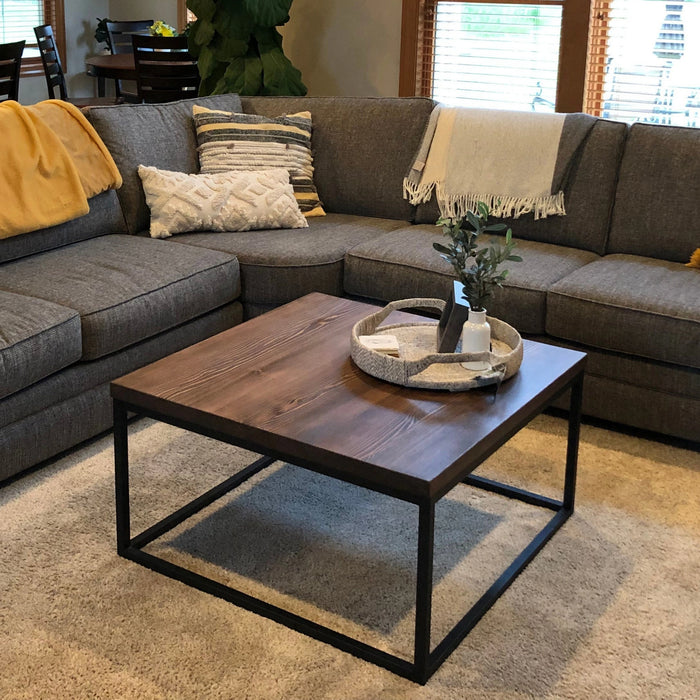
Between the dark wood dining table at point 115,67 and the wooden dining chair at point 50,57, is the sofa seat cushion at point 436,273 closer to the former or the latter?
the dark wood dining table at point 115,67

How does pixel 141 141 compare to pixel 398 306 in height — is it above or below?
above

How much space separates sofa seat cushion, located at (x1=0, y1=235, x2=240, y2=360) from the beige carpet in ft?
1.19

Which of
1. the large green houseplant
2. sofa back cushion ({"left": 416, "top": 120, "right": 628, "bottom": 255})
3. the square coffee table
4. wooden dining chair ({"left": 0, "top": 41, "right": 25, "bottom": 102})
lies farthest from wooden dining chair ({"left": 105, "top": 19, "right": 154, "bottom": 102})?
the square coffee table

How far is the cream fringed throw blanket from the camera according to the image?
3.45 meters

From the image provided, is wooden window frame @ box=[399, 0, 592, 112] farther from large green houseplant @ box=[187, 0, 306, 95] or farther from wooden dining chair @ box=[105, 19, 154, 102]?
wooden dining chair @ box=[105, 19, 154, 102]

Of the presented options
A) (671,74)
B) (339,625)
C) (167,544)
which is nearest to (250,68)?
(671,74)

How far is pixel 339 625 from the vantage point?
81.6 inches

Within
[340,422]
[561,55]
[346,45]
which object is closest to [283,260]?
[340,422]

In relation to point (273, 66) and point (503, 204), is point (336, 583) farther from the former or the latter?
point (273, 66)

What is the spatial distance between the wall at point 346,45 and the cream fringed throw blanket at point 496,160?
1267 mm

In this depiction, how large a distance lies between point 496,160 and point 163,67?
7.87 ft

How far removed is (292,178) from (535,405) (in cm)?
186

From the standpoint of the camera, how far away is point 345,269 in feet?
11.0

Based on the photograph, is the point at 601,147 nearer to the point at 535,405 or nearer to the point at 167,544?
the point at 535,405
